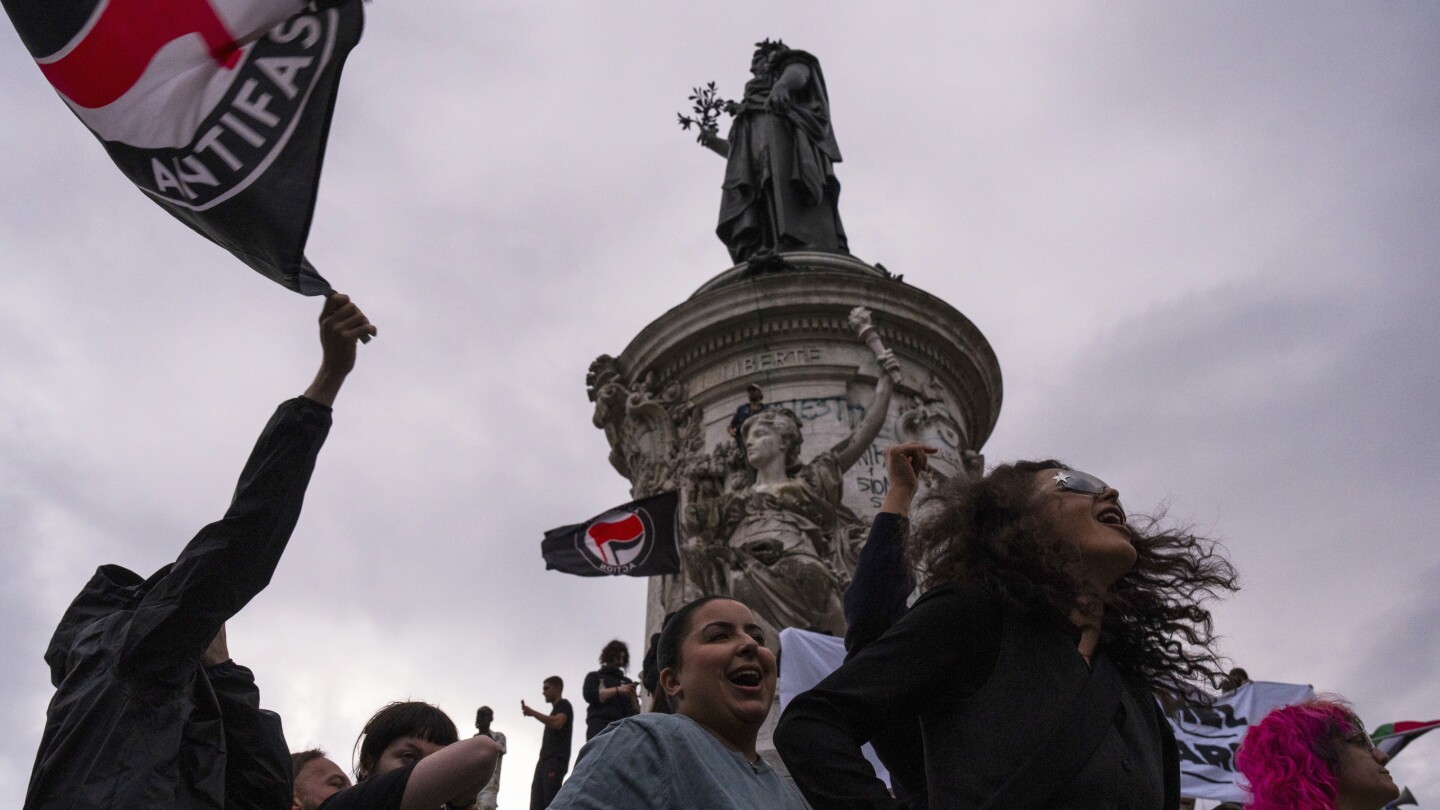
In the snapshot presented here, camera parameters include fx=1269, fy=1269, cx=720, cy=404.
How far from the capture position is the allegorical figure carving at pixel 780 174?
15.6 meters

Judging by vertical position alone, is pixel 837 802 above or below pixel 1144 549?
below

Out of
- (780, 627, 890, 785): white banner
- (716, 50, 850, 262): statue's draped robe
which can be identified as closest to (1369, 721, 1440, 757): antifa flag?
(780, 627, 890, 785): white banner

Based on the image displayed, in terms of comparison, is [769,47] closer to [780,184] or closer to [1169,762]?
[780,184]

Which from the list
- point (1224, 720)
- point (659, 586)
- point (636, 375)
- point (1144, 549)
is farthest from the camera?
point (636, 375)

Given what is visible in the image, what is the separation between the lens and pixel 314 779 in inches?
179

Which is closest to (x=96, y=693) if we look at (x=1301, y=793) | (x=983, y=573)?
(x=983, y=573)

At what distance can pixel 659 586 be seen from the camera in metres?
11.8

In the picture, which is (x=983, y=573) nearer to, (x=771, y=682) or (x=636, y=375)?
(x=771, y=682)

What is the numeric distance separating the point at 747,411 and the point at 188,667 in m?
8.39

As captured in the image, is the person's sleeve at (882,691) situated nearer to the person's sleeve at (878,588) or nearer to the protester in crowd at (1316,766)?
the person's sleeve at (878,588)

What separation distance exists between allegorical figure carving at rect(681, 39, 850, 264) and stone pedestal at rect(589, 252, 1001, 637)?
2.48 meters

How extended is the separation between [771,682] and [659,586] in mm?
8715

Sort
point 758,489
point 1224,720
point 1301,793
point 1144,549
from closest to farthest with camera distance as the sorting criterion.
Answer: point 1144,549 < point 1301,793 < point 1224,720 < point 758,489

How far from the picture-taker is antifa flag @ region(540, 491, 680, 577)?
1111 centimetres
